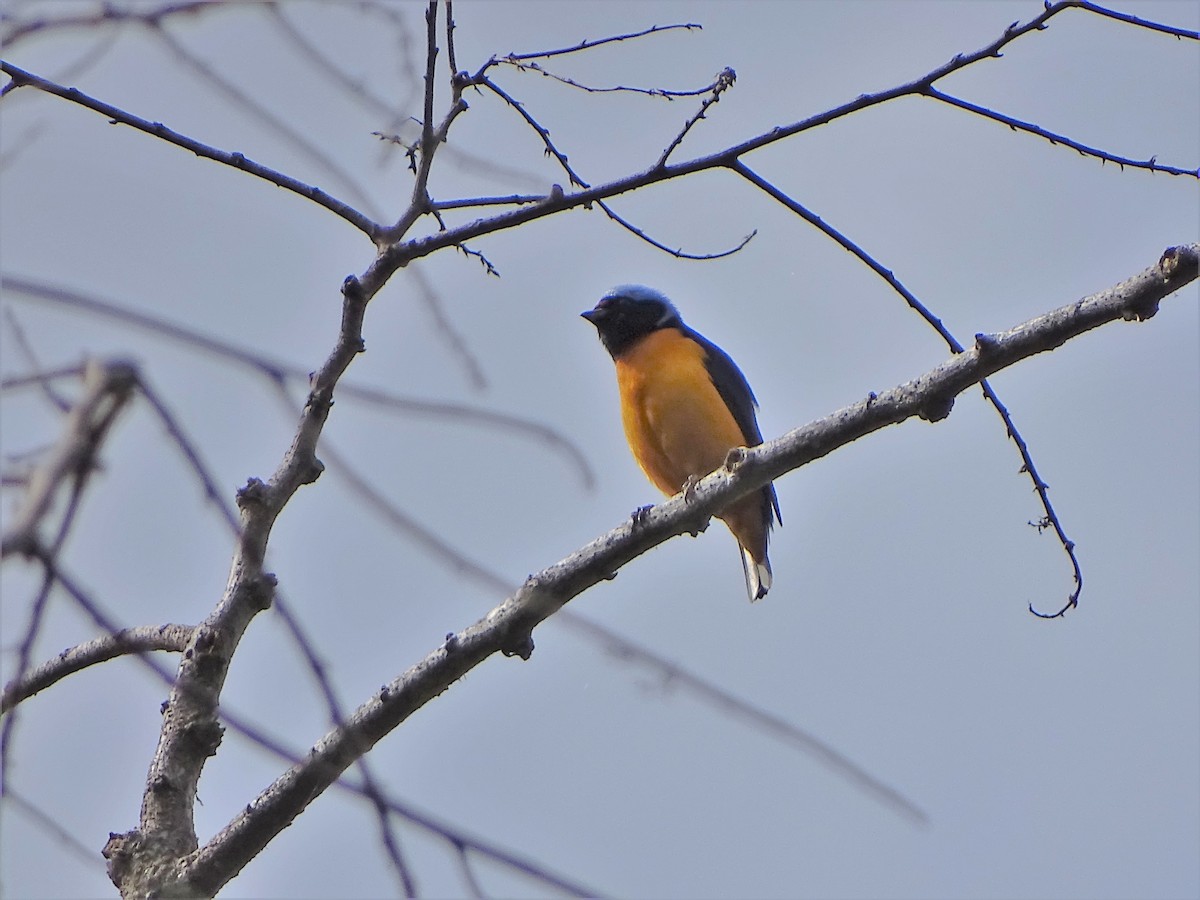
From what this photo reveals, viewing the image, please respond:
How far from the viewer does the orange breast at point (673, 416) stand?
23.8 feet

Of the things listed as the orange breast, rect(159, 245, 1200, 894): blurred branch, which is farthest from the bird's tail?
rect(159, 245, 1200, 894): blurred branch

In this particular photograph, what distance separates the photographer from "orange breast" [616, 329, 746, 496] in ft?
23.8

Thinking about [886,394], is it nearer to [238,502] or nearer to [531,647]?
[531,647]

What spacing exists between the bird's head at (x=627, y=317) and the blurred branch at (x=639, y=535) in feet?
15.6

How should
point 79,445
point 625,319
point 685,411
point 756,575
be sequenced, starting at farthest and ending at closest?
point 625,319 → point 756,575 → point 685,411 → point 79,445

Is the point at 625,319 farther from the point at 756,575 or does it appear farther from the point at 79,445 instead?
the point at 79,445

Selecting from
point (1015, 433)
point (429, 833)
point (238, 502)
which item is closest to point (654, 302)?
point (1015, 433)

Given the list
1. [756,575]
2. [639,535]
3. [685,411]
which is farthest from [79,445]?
[756,575]

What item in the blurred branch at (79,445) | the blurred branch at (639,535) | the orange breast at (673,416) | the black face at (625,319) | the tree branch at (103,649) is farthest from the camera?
the black face at (625,319)

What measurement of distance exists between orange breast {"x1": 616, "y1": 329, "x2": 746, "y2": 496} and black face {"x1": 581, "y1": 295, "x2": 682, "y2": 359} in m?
0.58

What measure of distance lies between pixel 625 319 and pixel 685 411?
1.55 m

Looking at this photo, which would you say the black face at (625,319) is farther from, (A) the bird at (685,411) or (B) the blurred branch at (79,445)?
(B) the blurred branch at (79,445)

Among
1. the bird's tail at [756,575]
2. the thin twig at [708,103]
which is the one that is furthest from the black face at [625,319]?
the thin twig at [708,103]

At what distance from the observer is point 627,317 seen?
8.68m
